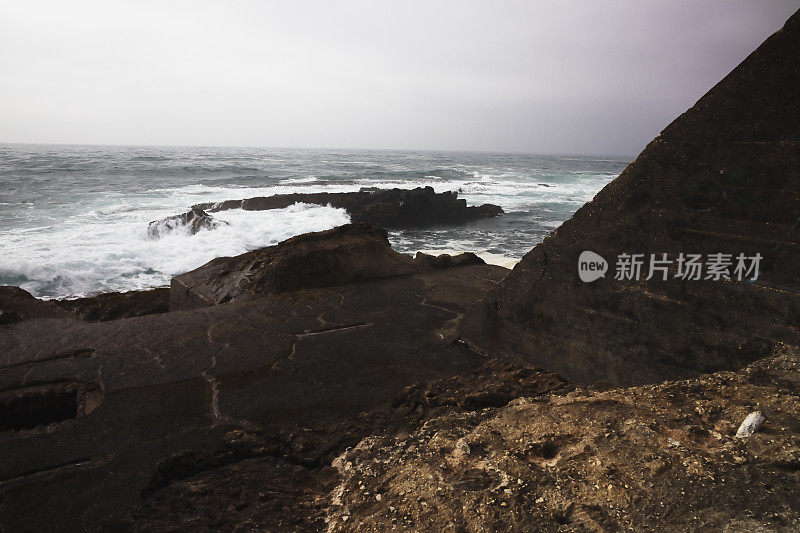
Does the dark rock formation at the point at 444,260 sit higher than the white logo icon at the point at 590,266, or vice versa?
the white logo icon at the point at 590,266

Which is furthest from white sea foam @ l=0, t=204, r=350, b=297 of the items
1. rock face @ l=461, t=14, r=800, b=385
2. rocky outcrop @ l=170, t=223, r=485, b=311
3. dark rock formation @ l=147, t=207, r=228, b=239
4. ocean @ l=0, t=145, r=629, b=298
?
rock face @ l=461, t=14, r=800, b=385

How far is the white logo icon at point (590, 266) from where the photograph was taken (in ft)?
8.09

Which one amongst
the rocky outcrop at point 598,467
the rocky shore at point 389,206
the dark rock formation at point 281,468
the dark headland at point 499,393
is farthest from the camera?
the rocky shore at point 389,206

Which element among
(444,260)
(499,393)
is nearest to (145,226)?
(444,260)

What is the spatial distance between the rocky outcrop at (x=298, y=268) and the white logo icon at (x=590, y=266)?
251 cm

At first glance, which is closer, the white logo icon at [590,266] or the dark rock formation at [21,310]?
the white logo icon at [590,266]

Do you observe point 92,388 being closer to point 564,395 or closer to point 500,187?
point 564,395

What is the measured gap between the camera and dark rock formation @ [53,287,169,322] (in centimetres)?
560

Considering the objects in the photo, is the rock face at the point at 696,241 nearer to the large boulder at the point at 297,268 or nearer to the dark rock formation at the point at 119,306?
the large boulder at the point at 297,268

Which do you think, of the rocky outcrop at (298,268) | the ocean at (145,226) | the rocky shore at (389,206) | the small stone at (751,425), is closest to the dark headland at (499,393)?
the small stone at (751,425)

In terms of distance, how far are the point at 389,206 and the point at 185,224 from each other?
7.64 metres

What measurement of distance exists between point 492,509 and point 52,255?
10908 millimetres

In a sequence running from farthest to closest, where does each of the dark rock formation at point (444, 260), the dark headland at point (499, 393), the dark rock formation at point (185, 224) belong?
the dark rock formation at point (185, 224) < the dark rock formation at point (444, 260) < the dark headland at point (499, 393)

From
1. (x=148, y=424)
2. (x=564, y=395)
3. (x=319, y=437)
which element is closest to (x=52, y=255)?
(x=148, y=424)
